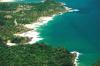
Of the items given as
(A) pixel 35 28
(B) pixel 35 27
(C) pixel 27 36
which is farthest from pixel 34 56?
(B) pixel 35 27

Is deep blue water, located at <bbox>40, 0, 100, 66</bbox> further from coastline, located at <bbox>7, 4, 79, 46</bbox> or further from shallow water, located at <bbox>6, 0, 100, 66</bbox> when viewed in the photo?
coastline, located at <bbox>7, 4, 79, 46</bbox>

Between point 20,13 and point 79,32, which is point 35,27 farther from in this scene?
point 20,13

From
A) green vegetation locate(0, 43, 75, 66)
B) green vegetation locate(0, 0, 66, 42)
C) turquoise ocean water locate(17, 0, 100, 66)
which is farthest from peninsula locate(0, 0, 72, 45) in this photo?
green vegetation locate(0, 43, 75, 66)

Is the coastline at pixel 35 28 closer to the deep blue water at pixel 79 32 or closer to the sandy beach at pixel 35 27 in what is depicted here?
the sandy beach at pixel 35 27

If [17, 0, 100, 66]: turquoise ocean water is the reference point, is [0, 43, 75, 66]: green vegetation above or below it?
below

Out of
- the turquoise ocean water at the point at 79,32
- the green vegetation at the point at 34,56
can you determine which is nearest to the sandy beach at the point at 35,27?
the turquoise ocean water at the point at 79,32

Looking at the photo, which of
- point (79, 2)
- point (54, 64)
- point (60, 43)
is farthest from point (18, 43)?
point (79, 2)
